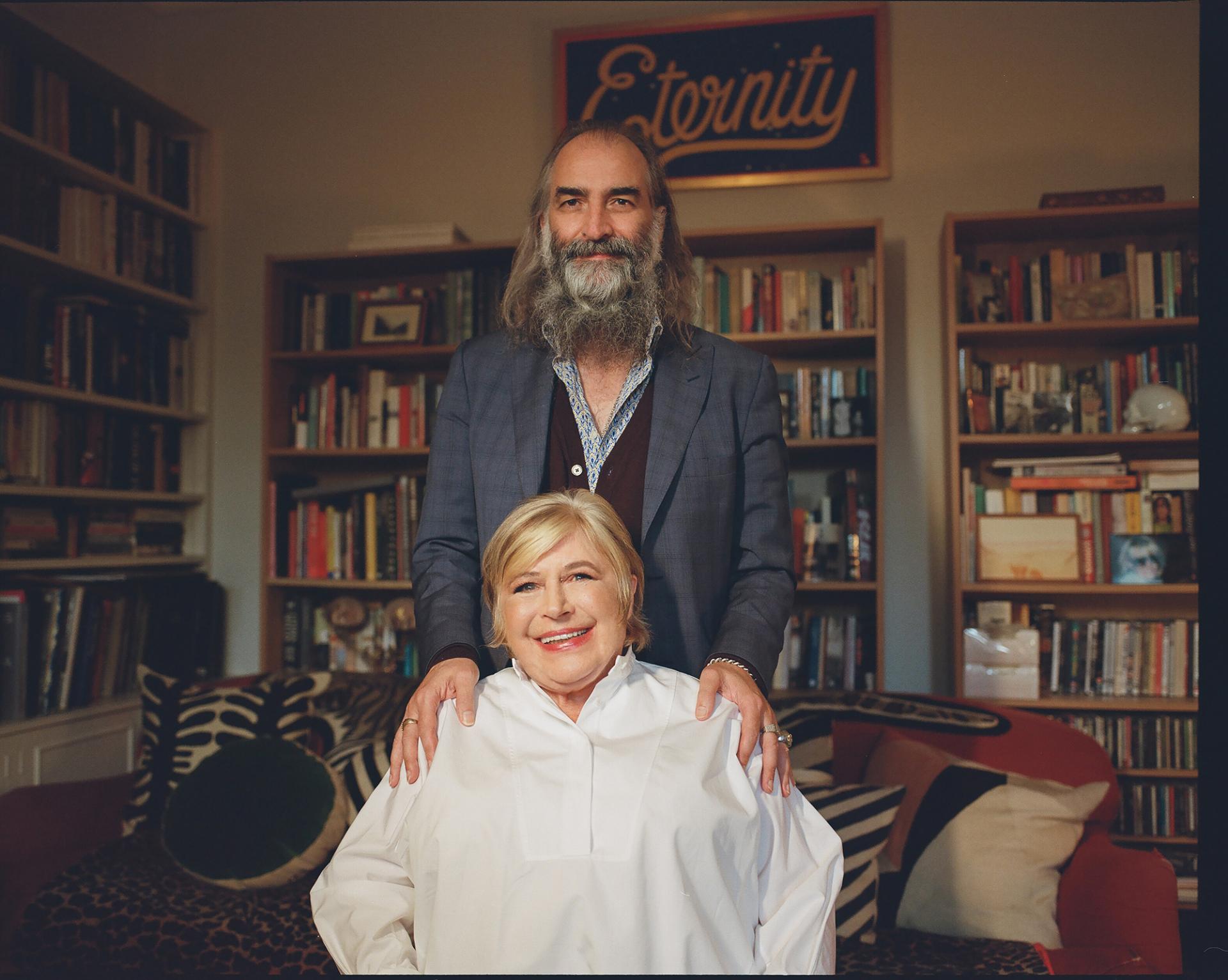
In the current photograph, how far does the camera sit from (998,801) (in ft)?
6.86

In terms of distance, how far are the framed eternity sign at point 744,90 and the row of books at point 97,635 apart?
2.20 m

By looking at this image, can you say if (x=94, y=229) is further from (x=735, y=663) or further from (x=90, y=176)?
(x=735, y=663)

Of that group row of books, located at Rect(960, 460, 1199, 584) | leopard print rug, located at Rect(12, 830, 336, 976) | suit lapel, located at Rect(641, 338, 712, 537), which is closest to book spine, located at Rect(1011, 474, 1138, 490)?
row of books, located at Rect(960, 460, 1199, 584)

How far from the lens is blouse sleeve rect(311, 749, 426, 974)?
1.18 metres

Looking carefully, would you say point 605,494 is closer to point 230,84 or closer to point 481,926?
point 481,926

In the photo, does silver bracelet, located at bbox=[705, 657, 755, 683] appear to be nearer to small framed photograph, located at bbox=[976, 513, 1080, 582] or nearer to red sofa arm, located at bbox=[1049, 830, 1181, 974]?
red sofa arm, located at bbox=[1049, 830, 1181, 974]

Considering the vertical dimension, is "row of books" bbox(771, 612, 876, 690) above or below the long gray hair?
below

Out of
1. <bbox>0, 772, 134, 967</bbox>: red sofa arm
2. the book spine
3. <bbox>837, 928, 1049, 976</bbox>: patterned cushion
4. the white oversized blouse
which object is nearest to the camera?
the white oversized blouse

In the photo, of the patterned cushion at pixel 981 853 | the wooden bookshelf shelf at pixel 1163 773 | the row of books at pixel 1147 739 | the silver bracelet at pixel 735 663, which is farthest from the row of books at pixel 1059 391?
the silver bracelet at pixel 735 663

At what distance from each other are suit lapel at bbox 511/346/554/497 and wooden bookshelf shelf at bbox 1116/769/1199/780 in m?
2.39

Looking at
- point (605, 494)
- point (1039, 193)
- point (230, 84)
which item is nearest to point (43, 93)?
point (230, 84)

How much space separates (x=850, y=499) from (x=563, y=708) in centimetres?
197

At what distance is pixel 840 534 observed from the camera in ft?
10.1

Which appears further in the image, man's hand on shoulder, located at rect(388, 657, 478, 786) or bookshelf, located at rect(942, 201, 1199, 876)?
bookshelf, located at rect(942, 201, 1199, 876)
